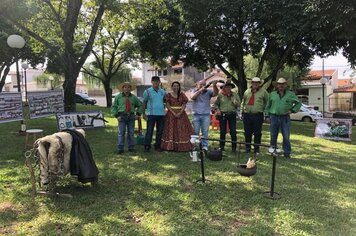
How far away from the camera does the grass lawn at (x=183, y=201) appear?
3672mm

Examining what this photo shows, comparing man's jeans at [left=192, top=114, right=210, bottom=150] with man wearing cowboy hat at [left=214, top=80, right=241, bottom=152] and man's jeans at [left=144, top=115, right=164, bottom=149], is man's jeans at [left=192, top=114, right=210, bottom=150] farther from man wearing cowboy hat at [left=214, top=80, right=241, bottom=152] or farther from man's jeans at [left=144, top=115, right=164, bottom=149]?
man's jeans at [left=144, top=115, right=164, bottom=149]

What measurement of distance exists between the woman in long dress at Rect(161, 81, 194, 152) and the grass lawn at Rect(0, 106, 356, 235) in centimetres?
79

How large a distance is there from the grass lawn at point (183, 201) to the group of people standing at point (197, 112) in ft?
2.43

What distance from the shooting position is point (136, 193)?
476 centimetres

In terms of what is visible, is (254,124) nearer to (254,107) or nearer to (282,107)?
(254,107)

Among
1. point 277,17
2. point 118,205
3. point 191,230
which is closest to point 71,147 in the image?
point 118,205

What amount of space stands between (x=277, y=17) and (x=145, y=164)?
354 inches

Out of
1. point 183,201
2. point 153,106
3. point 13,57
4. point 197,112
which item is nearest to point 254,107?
point 197,112

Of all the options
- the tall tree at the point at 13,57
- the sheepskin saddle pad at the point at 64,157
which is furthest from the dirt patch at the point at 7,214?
the tall tree at the point at 13,57

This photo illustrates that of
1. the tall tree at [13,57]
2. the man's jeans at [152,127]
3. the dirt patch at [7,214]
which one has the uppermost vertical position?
the tall tree at [13,57]

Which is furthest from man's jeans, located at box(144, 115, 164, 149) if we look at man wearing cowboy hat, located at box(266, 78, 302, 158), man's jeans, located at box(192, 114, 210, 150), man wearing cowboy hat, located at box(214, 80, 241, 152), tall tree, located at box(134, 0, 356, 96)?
tall tree, located at box(134, 0, 356, 96)

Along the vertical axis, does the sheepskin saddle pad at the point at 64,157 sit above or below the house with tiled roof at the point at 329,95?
below

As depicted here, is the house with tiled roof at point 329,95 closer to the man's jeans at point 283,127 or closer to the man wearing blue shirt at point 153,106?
the man's jeans at point 283,127

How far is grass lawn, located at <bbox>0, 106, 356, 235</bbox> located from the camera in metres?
3.67
